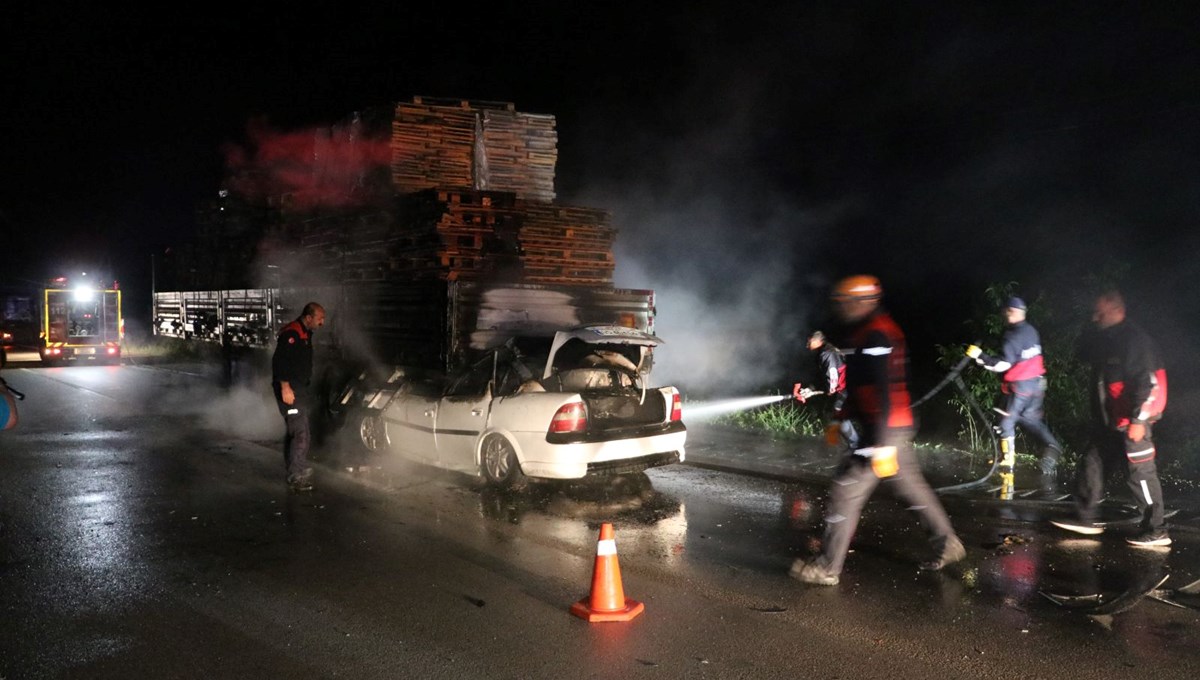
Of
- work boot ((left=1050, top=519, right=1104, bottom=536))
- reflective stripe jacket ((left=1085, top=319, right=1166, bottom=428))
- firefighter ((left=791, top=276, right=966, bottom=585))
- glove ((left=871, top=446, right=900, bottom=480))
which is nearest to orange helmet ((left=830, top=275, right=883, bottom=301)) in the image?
firefighter ((left=791, top=276, right=966, bottom=585))

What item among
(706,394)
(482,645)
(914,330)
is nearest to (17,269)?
(706,394)

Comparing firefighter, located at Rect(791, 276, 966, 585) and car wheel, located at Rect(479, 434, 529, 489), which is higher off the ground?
firefighter, located at Rect(791, 276, 966, 585)

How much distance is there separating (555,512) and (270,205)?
38.5ft

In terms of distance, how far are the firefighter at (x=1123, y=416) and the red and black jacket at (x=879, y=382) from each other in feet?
6.45

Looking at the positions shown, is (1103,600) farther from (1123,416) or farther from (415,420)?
(415,420)

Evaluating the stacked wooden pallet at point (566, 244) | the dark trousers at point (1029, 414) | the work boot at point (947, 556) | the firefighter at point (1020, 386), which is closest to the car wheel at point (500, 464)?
the work boot at point (947, 556)

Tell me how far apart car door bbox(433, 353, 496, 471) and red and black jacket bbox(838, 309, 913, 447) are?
12.5 ft

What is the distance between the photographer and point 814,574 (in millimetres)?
4977

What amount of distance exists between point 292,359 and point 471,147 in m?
6.40

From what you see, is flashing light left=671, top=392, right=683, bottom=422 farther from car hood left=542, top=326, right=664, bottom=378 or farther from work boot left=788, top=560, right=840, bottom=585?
work boot left=788, top=560, right=840, bottom=585

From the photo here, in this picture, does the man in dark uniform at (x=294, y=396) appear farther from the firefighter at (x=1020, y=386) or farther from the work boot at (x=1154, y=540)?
the work boot at (x=1154, y=540)

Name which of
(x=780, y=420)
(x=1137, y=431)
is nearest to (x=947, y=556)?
(x=1137, y=431)

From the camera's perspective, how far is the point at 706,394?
1558 cm

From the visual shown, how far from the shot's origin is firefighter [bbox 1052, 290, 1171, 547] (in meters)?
5.68
